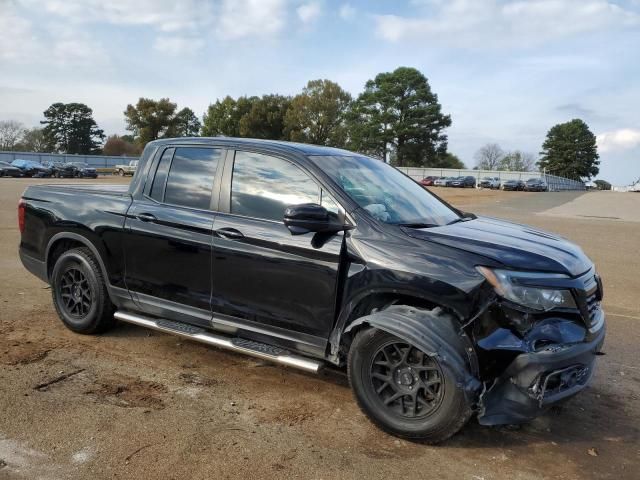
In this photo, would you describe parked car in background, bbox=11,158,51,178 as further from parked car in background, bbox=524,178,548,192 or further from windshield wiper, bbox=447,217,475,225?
windshield wiper, bbox=447,217,475,225

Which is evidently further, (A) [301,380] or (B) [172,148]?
(B) [172,148]

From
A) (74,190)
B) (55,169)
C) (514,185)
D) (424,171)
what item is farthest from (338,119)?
(74,190)

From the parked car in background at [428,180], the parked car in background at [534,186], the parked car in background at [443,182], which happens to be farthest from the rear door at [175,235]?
the parked car in background at [428,180]

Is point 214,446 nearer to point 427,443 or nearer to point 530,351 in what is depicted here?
point 427,443

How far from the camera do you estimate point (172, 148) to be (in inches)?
188

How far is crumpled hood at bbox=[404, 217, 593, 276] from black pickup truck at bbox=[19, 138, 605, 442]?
0.01 meters

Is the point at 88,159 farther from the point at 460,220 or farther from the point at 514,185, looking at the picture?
the point at 460,220

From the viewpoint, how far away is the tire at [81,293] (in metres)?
4.95

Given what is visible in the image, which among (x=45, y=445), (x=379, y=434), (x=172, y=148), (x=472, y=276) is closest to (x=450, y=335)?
(x=472, y=276)

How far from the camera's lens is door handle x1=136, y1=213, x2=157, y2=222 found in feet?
14.9

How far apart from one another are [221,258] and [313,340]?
3.00 feet

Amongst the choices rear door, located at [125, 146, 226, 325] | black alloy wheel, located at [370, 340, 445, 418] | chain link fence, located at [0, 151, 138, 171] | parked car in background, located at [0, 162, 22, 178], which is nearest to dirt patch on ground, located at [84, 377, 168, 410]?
rear door, located at [125, 146, 226, 325]

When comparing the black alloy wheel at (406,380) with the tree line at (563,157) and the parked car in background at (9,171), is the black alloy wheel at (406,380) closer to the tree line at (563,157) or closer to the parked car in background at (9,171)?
the parked car in background at (9,171)

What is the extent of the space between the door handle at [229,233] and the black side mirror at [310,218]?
1.72 feet
